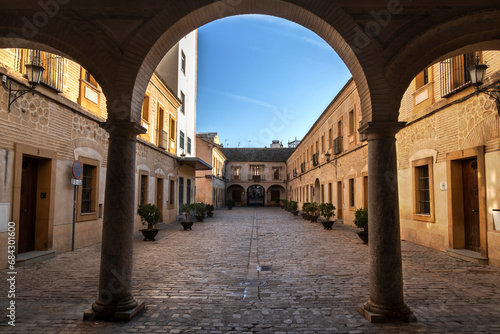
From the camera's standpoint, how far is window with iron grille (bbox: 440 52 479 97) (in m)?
7.98

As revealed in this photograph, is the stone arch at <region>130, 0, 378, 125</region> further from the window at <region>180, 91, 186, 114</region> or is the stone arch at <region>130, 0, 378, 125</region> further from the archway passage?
the window at <region>180, 91, 186, 114</region>

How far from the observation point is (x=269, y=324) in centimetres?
398

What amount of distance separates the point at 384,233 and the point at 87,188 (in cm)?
868

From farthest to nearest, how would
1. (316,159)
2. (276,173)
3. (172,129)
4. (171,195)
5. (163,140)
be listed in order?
1. (276,173)
2. (316,159)
3. (172,129)
4. (171,195)
5. (163,140)

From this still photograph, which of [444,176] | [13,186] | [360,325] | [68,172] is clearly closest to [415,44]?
[360,325]

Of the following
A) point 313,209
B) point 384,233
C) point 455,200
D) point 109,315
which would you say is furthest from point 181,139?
point 384,233

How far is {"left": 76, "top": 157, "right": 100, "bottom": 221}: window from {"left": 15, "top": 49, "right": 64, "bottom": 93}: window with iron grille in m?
2.26

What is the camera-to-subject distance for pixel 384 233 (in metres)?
4.21

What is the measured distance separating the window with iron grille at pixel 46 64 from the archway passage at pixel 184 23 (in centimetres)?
299

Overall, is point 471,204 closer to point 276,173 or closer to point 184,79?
point 184,79

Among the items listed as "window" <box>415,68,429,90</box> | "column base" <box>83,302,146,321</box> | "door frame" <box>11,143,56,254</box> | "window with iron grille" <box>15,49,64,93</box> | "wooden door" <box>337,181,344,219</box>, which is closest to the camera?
"column base" <box>83,302,146,321</box>

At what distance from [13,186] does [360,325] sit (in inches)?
275

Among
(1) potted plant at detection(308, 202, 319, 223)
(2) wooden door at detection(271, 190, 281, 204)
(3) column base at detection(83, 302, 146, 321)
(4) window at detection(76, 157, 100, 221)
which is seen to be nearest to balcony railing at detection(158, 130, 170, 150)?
(4) window at detection(76, 157, 100, 221)

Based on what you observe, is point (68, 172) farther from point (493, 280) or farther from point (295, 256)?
point (493, 280)
